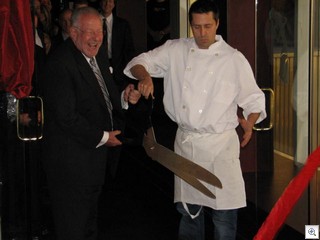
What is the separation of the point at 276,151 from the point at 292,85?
2.88 feet

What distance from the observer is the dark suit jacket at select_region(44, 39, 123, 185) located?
10.1 ft

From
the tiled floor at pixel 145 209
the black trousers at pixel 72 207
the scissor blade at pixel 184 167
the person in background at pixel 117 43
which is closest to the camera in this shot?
Result: the scissor blade at pixel 184 167

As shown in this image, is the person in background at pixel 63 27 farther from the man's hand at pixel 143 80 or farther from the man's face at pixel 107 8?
the man's hand at pixel 143 80

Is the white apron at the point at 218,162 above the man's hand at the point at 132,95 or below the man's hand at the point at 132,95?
below

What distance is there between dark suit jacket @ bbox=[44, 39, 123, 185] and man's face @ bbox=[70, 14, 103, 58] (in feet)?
0.12

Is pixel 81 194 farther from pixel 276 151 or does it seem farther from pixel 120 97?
pixel 276 151

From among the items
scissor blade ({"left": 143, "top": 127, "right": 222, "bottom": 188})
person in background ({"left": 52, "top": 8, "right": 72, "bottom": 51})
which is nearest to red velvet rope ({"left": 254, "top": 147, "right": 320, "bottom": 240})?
scissor blade ({"left": 143, "top": 127, "right": 222, "bottom": 188})

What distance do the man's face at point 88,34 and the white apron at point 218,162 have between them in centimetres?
65

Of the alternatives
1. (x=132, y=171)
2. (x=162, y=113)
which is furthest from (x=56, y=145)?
(x=162, y=113)

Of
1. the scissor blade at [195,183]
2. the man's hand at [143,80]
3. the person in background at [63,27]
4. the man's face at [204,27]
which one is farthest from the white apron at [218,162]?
the person in background at [63,27]

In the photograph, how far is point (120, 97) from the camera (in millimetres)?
3377

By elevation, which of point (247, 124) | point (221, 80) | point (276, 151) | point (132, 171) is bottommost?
point (132, 171)

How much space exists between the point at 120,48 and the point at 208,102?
2.13 meters

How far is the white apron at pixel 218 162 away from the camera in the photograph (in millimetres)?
3172
